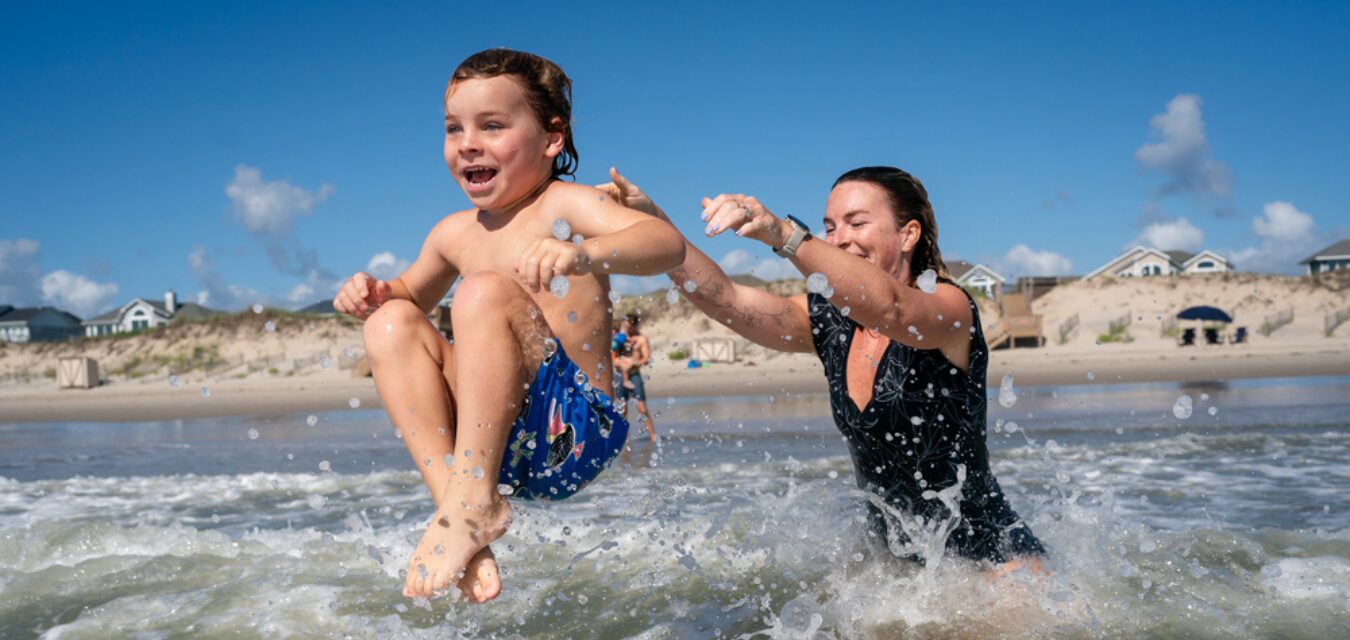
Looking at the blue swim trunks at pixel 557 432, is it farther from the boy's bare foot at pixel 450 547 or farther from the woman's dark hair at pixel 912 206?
the woman's dark hair at pixel 912 206

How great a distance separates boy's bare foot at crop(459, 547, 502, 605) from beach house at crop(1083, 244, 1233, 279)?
66696 mm

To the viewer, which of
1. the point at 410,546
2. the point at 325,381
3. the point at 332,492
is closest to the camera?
the point at 410,546

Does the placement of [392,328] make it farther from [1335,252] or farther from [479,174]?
[1335,252]

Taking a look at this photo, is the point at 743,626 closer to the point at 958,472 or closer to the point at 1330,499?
the point at 958,472

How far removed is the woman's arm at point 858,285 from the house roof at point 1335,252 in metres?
76.0

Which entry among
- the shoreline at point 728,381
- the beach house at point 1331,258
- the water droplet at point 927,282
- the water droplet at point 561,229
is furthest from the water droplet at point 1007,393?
the beach house at point 1331,258

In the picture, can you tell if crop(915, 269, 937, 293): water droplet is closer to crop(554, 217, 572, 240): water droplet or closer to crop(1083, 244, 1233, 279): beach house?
crop(554, 217, 572, 240): water droplet

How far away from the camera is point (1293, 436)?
8.85m

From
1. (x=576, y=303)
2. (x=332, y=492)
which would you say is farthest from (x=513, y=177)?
(x=332, y=492)

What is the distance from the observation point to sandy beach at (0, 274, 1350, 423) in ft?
66.0

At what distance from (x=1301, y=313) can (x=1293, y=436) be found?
28.1 meters

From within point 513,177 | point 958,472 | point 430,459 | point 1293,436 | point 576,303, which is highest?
point 513,177

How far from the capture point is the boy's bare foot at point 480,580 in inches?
111

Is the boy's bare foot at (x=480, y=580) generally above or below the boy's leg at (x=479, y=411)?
below
